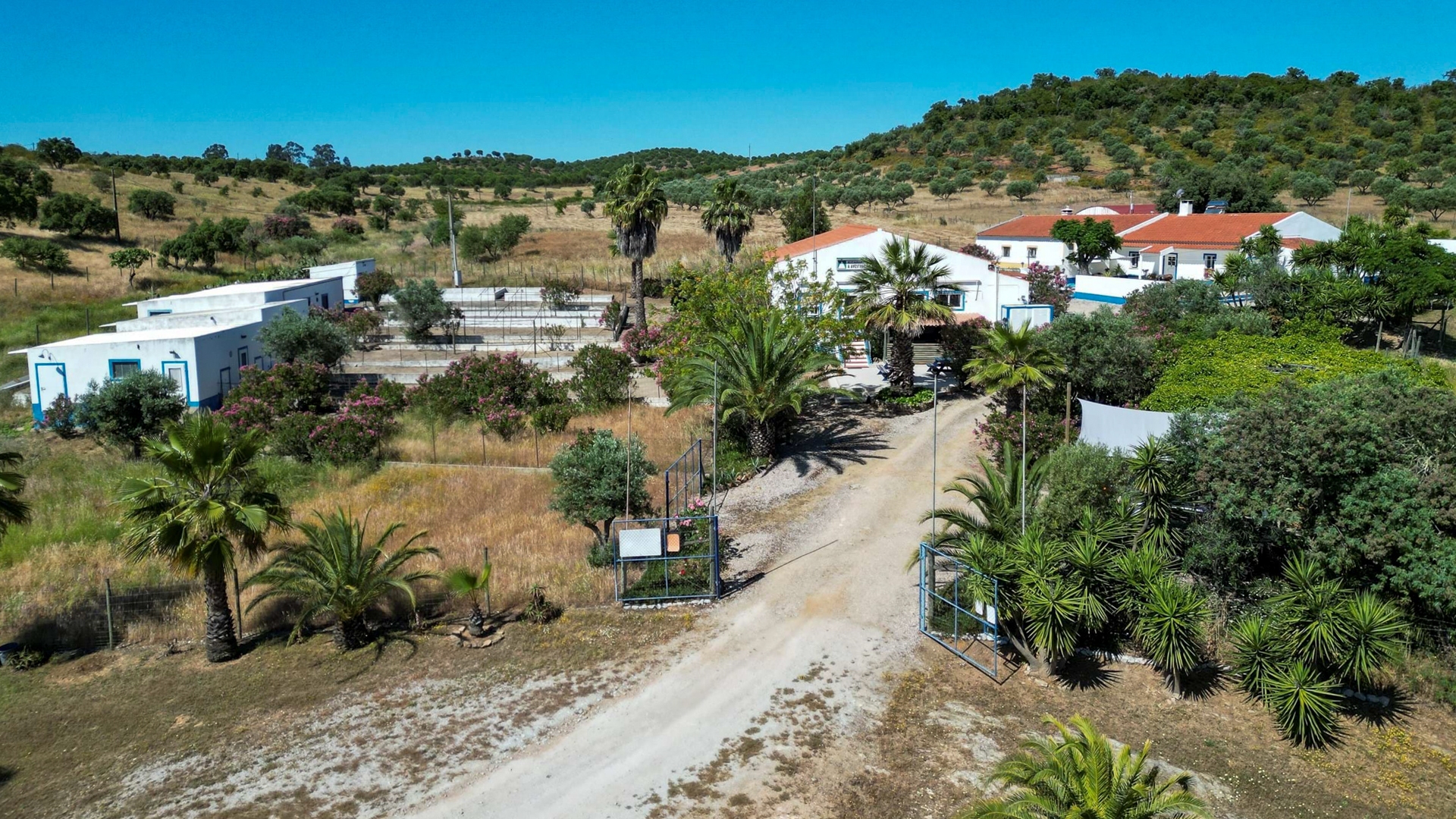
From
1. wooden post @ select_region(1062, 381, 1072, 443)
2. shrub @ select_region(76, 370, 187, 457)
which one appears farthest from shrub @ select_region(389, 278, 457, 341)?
wooden post @ select_region(1062, 381, 1072, 443)

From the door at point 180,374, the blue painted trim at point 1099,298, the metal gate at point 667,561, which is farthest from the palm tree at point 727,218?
the metal gate at point 667,561

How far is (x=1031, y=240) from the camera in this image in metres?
55.6

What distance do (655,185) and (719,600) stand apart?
30.8 meters

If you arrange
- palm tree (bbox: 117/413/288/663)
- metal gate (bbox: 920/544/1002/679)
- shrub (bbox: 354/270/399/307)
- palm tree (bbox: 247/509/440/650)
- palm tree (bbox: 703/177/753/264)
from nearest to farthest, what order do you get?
metal gate (bbox: 920/544/1002/679)
palm tree (bbox: 117/413/288/663)
palm tree (bbox: 247/509/440/650)
palm tree (bbox: 703/177/753/264)
shrub (bbox: 354/270/399/307)

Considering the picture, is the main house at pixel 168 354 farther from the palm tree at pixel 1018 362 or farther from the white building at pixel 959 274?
the palm tree at pixel 1018 362

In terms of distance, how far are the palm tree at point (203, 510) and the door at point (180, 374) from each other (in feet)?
60.3

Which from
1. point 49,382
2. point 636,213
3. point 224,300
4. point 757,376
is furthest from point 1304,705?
point 224,300

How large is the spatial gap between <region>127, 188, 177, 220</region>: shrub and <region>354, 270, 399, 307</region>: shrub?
96.6ft

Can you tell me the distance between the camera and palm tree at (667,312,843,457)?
23.4m

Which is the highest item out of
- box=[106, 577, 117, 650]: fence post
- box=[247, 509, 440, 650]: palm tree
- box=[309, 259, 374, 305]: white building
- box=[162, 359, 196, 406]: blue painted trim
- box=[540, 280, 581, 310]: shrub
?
box=[309, 259, 374, 305]: white building

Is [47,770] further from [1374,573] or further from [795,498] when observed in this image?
[1374,573]

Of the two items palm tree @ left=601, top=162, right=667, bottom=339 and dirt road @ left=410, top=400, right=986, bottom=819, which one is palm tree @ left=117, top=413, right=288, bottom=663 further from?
palm tree @ left=601, top=162, right=667, bottom=339

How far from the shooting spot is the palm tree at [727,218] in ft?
154

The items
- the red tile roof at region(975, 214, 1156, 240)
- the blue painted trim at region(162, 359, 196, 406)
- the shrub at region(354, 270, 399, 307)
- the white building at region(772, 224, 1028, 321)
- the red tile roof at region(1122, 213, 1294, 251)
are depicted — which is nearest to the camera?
the blue painted trim at region(162, 359, 196, 406)
